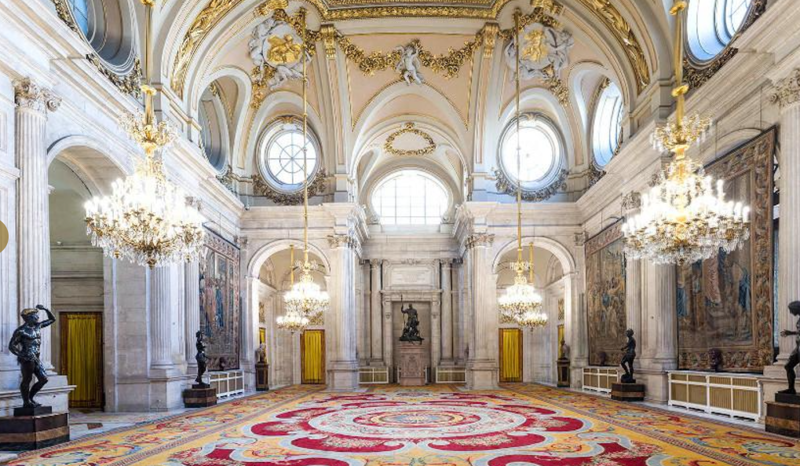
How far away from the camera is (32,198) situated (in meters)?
9.50

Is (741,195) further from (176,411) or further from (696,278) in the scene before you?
(176,411)

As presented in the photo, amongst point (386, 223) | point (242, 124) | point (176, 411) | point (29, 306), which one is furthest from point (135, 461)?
point (386, 223)

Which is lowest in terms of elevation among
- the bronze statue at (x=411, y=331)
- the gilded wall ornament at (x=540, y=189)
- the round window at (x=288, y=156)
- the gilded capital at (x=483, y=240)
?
the bronze statue at (x=411, y=331)

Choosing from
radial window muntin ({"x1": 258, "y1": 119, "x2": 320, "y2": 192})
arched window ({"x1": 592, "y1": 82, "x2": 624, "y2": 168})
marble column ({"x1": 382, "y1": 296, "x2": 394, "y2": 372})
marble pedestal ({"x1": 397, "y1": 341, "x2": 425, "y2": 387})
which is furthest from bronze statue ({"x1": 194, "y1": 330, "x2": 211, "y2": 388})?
marble column ({"x1": 382, "y1": 296, "x2": 394, "y2": 372})

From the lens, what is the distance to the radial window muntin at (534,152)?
21.7 metres

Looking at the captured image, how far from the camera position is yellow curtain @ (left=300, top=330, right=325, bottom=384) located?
26875 millimetres

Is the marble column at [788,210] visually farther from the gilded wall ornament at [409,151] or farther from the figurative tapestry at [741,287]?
the gilded wall ornament at [409,151]

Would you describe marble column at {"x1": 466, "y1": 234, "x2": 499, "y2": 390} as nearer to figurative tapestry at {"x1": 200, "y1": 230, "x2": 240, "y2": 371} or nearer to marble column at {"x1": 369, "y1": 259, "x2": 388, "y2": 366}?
marble column at {"x1": 369, "y1": 259, "x2": 388, "y2": 366}

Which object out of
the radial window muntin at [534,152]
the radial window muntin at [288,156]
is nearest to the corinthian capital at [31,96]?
the radial window muntin at [288,156]

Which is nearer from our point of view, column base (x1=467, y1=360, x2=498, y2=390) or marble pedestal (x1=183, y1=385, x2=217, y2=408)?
marble pedestal (x1=183, y1=385, x2=217, y2=408)

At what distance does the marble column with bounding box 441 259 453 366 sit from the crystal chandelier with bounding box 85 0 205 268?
17.5 m

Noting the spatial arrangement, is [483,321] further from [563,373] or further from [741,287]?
[741,287]

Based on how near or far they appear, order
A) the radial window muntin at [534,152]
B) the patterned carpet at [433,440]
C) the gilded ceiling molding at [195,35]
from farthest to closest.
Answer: the radial window muntin at [534,152] < the gilded ceiling molding at [195,35] < the patterned carpet at [433,440]

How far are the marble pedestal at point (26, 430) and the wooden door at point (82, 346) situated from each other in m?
6.49
